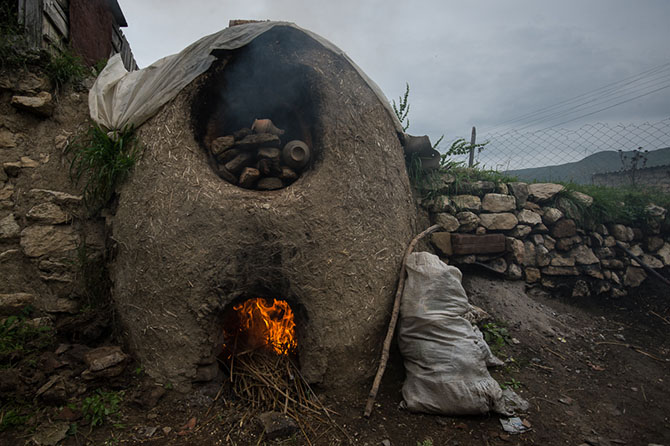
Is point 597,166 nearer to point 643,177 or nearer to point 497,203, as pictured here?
point 643,177

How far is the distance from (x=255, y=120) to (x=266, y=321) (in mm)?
1629

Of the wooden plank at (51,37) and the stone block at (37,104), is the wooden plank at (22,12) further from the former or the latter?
the stone block at (37,104)

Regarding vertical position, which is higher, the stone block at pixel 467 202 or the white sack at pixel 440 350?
the stone block at pixel 467 202

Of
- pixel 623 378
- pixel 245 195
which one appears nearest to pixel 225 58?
pixel 245 195

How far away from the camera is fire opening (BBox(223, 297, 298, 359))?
8.12ft

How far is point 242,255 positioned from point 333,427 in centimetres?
125

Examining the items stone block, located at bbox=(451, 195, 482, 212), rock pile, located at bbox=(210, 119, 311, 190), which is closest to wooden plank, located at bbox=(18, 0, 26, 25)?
rock pile, located at bbox=(210, 119, 311, 190)

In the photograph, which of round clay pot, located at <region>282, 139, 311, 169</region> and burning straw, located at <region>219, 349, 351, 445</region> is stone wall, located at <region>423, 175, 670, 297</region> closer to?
round clay pot, located at <region>282, 139, 311, 169</region>

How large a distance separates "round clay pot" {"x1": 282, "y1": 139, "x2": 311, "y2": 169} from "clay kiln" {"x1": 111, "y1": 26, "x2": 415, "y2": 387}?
76 millimetres

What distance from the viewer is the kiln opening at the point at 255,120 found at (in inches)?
92.7

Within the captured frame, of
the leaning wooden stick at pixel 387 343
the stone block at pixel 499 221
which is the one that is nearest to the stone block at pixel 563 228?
the stone block at pixel 499 221

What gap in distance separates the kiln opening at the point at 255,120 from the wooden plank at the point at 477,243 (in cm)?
196

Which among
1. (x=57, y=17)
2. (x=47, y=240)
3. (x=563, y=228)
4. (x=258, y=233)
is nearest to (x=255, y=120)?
(x=258, y=233)

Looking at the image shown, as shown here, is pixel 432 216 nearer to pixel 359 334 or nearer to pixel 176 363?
pixel 359 334
